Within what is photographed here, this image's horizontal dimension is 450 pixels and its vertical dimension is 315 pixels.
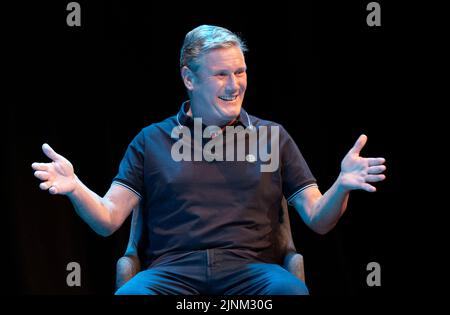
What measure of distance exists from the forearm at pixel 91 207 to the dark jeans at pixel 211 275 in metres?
0.24

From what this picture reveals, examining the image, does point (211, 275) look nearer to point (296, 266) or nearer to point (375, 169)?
point (296, 266)

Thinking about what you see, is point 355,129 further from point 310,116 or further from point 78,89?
point 78,89

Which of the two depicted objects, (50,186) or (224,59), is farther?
(224,59)

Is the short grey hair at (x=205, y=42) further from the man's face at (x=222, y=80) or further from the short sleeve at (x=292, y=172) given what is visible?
the short sleeve at (x=292, y=172)

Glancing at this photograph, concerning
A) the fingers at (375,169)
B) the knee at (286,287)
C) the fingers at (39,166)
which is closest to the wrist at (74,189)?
the fingers at (39,166)

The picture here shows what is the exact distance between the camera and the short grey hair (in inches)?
97.3

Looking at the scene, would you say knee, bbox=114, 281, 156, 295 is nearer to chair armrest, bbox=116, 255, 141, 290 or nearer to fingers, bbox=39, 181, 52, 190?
chair armrest, bbox=116, 255, 141, 290

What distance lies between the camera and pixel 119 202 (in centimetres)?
247

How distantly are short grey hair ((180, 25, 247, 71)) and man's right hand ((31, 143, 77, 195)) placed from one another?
0.68m

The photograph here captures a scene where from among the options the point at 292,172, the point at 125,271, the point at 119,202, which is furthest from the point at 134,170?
the point at 292,172

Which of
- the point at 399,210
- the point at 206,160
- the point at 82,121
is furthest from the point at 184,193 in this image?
the point at 399,210

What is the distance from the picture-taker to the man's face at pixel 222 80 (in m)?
2.47

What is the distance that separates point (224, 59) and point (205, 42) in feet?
0.34

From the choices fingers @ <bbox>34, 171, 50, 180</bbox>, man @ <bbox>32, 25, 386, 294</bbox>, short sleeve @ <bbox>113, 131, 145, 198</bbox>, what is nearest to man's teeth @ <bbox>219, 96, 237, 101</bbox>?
man @ <bbox>32, 25, 386, 294</bbox>
